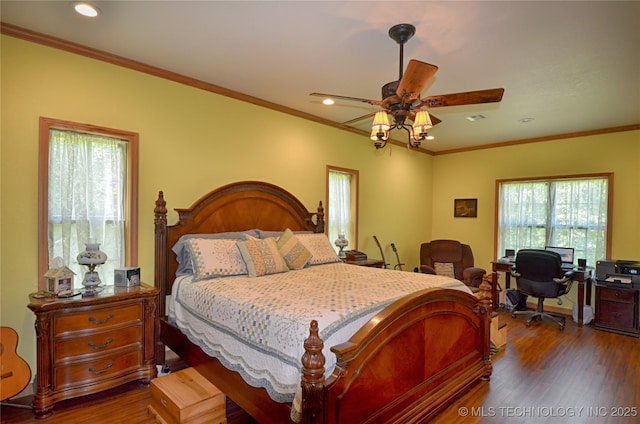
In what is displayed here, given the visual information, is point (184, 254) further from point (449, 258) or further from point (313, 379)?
point (449, 258)

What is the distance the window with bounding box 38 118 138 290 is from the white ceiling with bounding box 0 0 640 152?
0.76 m

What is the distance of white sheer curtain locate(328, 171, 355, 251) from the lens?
4.99 metres

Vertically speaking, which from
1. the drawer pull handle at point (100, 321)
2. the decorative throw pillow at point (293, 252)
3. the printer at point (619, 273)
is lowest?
the drawer pull handle at point (100, 321)

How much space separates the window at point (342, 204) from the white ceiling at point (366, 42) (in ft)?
4.45

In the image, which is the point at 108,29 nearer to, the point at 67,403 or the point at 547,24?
the point at 67,403

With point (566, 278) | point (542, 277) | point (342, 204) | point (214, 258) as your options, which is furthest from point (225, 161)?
point (566, 278)

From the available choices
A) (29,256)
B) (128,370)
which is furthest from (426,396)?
(29,256)

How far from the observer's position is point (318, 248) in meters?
3.88

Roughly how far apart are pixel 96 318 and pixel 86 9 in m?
2.14

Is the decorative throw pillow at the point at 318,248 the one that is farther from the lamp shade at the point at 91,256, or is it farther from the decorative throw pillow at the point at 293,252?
the lamp shade at the point at 91,256

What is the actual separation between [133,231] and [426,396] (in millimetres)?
2739

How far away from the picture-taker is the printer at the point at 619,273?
14.0 ft

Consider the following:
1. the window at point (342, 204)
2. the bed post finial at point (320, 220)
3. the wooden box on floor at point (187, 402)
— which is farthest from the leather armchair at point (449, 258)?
the wooden box on floor at point (187, 402)

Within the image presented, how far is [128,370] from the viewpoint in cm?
268
